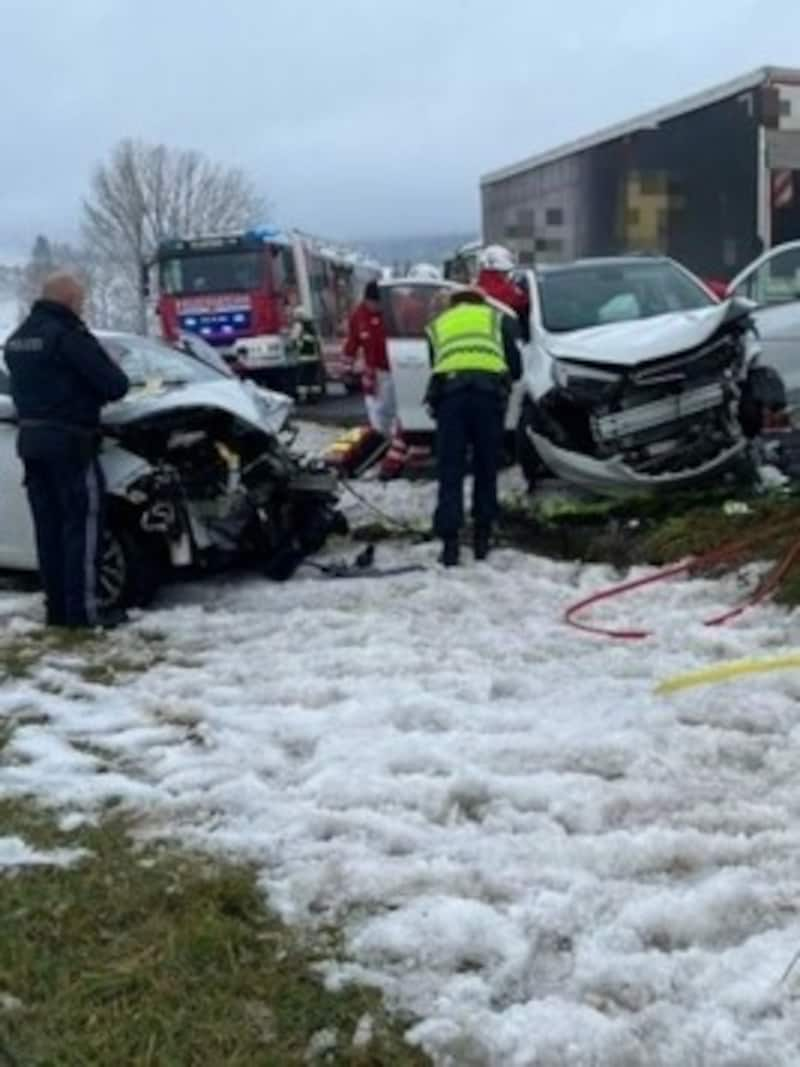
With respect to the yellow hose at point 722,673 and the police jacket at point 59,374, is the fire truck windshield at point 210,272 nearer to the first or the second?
the police jacket at point 59,374

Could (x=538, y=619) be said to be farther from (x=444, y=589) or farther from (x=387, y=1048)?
(x=387, y=1048)

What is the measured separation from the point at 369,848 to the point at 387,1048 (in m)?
1.02

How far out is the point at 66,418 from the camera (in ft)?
23.2

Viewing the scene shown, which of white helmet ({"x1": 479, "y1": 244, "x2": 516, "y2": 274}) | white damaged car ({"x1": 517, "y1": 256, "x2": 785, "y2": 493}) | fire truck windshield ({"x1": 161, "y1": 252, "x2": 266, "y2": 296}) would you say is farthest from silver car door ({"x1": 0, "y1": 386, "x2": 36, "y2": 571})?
fire truck windshield ({"x1": 161, "y1": 252, "x2": 266, "y2": 296})

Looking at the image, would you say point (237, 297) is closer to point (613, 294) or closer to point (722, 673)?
point (613, 294)

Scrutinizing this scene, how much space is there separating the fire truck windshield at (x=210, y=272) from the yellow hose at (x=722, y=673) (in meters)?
19.6

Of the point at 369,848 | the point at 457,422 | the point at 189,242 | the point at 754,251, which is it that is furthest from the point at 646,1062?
the point at 189,242

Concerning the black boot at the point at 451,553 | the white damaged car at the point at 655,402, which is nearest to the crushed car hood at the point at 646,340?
the white damaged car at the point at 655,402

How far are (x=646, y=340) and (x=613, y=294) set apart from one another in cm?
197

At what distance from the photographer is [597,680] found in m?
5.59

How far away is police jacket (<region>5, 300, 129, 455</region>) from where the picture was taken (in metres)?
7.00

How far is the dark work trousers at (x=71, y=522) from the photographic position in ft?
23.4

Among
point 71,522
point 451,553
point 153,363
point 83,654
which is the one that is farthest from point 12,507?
point 451,553

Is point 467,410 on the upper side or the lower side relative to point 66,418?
lower
